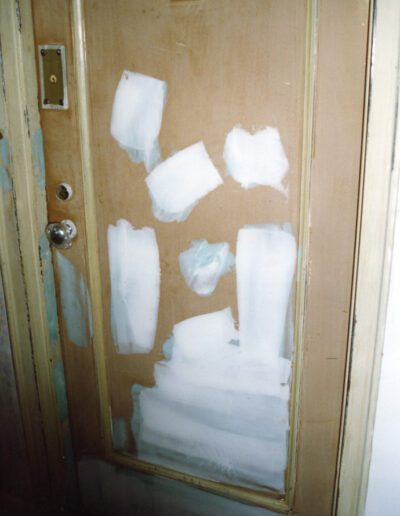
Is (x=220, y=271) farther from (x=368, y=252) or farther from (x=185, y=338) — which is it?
(x=368, y=252)

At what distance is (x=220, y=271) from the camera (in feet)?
4.02

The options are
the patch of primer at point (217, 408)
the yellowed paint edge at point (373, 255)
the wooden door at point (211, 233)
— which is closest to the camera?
the yellowed paint edge at point (373, 255)

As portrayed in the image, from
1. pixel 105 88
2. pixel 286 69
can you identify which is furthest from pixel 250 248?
pixel 105 88

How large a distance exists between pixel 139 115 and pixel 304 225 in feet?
1.64

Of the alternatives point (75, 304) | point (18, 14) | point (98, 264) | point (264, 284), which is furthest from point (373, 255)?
point (18, 14)

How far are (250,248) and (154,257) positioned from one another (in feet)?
0.89

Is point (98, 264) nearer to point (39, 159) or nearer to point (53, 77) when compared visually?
point (39, 159)

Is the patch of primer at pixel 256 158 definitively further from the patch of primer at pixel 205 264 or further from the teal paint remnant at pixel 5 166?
the teal paint remnant at pixel 5 166

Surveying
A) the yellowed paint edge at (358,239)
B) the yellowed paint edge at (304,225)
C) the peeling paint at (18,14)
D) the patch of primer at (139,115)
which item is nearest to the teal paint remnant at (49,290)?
the patch of primer at (139,115)

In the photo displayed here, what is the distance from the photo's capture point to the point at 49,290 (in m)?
1.41

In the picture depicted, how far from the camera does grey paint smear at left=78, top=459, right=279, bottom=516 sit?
144 centimetres

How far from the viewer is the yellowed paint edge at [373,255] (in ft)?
3.12

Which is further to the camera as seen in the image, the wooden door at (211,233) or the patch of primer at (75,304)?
the patch of primer at (75,304)

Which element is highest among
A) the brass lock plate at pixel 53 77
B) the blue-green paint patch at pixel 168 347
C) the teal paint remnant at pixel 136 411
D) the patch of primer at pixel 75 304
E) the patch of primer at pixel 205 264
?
the brass lock plate at pixel 53 77
